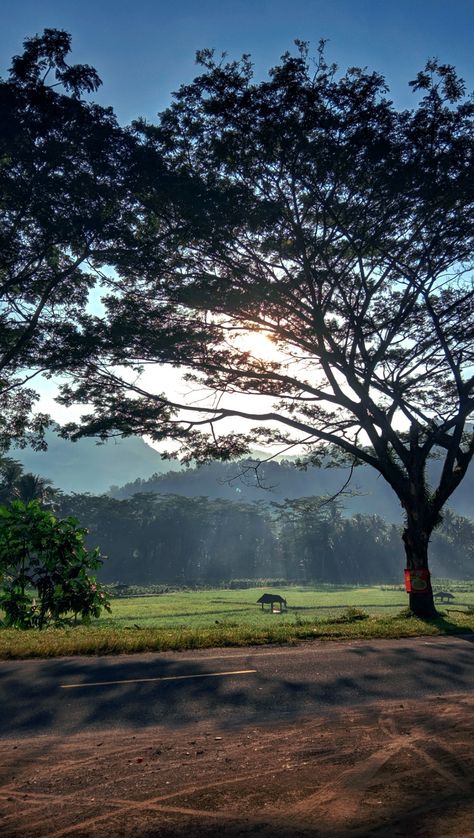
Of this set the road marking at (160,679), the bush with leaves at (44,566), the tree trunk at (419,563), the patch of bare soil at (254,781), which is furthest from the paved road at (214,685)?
the tree trunk at (419,563)

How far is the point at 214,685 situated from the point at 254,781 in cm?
337

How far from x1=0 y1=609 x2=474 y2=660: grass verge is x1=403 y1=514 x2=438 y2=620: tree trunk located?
4.33ft

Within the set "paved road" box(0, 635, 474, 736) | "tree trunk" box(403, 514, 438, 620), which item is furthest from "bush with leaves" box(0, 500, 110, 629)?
"tree trunk" box(403, 514, 438, 620)

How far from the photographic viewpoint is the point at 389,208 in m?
15.5

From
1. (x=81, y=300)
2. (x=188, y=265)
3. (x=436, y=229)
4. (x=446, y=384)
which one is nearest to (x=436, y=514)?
(x=446, y=384)

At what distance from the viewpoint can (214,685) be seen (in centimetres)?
796

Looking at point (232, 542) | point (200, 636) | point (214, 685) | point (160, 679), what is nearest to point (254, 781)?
point (214, 685)

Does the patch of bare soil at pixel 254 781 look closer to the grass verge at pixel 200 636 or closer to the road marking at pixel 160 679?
the road marking at pixel 160 679

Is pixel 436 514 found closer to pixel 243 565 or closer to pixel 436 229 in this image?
pixel 436 229

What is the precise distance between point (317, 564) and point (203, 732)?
10844cm

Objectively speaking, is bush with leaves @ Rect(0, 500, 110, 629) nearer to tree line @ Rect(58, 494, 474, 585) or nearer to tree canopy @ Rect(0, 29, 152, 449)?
tree canopy @ Rect(0, 29, 152, 449)

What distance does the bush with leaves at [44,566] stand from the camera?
11797mm

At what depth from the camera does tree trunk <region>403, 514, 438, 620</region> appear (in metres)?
16.9

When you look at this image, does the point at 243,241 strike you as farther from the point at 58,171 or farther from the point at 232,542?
the point at 232,542
